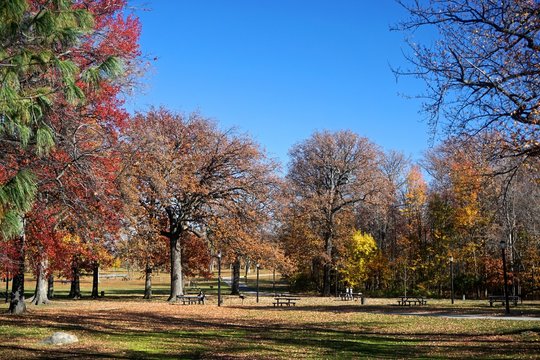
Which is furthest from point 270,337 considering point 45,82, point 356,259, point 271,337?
point 356,259

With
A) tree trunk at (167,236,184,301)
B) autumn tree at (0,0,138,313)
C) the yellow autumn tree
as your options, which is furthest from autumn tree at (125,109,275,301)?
autumn tree at (0,0,138,313)

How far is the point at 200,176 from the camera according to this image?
3462 cm

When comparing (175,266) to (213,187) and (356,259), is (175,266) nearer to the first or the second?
(213,187)

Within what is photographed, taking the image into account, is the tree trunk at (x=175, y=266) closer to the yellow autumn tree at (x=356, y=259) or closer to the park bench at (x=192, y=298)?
the park bench at (x=192, y=298)

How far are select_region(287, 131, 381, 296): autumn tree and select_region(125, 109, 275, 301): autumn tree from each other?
11.0m

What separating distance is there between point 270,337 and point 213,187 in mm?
19501

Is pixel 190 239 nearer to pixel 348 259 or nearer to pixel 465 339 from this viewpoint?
pixel 348 259

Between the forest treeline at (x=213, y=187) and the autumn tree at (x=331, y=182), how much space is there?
5.2 inches

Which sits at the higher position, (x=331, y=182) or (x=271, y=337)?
(x=331, y=182)

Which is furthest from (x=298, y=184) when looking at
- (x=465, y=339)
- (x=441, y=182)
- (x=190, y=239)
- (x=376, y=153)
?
(x=465, y=339)

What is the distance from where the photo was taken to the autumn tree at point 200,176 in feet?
110

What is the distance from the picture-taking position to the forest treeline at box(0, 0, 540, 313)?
343 inches

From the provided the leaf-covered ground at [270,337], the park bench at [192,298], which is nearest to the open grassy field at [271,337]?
the leaf-covered ground at [270,337]

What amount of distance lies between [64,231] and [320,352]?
43.6 feet
